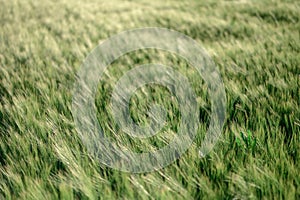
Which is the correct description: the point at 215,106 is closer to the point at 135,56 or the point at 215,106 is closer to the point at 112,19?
the point at 135,56

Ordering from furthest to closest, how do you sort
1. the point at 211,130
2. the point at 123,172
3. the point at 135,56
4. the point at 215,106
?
the point at 135,56 < the point at 215,106 < the point at 211,130 < the point at 123,172

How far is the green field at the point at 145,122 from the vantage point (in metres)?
1.13

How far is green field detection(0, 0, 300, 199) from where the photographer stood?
113cm

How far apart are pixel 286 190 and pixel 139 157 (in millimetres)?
477

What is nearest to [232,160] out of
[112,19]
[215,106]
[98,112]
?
[215,106]

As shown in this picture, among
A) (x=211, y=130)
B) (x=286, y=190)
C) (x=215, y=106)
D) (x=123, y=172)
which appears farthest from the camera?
(x=215, y=106)

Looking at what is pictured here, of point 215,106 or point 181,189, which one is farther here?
point 215,106

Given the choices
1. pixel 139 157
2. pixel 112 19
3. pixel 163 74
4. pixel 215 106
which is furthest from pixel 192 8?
pixel 139 157

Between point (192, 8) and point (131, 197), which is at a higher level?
point (192, 8)

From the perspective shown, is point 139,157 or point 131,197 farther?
point 139,157

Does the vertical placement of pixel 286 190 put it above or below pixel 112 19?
below

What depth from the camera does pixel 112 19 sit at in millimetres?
4023

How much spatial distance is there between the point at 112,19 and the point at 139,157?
2.97 m

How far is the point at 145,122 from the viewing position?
147 cm
